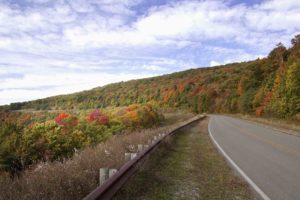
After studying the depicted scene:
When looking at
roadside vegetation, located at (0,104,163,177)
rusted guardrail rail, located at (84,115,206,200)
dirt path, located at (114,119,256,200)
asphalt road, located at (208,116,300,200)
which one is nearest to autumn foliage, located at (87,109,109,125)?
roadside vegetation, located at (0,104,163,177)

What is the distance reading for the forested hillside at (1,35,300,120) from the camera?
43.2 m

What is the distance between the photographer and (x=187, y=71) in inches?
6801

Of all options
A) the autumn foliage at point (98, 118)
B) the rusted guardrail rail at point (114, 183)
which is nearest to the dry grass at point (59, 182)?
the rusted guardrail rail at point (114, 183)

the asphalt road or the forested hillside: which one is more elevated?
the forested hillside

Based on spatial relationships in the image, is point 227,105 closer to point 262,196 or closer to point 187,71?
point 187,71

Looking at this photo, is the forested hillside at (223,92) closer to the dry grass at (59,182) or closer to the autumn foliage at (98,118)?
the autumn foliage at (98,118)

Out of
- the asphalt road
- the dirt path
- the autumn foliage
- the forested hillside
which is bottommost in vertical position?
the asphalt road

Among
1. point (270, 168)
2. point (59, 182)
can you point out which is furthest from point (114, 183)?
point (270, 168)

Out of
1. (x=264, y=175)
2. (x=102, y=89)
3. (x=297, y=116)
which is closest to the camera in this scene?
(x=264, y=175)

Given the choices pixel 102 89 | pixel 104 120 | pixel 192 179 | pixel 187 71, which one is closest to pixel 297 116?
pixel 104 120

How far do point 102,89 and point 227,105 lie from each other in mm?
60583

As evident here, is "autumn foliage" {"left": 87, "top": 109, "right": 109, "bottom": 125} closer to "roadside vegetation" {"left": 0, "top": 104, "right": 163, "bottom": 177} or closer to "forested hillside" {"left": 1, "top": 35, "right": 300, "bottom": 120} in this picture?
"roadside vegetation" {"left": 0, "top": 104, "right": 163, "bottom": 177}

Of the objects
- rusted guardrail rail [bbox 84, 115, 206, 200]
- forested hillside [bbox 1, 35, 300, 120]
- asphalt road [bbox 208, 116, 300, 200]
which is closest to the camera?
rusted guardrail rail [bbox 84, 115, 206, 200]

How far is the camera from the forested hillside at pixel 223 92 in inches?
1703
